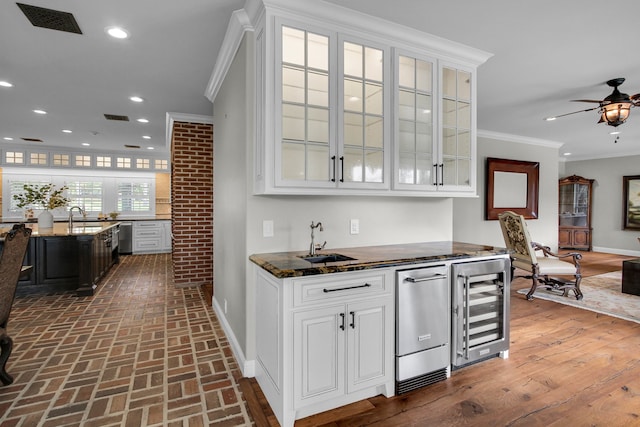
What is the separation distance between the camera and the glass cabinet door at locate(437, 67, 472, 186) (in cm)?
296

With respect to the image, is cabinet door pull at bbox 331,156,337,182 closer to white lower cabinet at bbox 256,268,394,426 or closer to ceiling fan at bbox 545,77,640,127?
white lower cabinet at bbox 256,268,394,426

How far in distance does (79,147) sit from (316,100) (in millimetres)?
8182

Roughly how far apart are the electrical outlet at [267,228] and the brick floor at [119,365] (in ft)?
3.56

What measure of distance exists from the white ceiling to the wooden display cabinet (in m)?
4.14

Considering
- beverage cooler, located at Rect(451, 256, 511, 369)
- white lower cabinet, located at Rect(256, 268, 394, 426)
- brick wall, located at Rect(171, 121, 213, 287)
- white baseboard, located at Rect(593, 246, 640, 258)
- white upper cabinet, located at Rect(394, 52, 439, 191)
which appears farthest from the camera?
white baseboard, located at Rect(593, 246, 640, 258)

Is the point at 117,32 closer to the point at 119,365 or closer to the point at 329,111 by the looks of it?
the point at 329,111

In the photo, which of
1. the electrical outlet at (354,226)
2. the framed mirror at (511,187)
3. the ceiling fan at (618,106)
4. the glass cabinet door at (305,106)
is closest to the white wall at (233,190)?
the glass cabinet door at (305,106)

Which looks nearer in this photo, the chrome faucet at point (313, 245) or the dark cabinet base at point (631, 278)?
the chrome faucet at point (313, 245)

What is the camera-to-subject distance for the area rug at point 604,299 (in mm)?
4029

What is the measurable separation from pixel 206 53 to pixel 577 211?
1021cm

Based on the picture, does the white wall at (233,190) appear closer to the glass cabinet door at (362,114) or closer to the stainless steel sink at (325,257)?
the stainless steel sink at (325,257)

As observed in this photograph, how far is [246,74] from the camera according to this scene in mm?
2492

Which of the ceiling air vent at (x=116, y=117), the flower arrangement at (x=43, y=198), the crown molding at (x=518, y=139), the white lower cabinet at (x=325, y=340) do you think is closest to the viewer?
the white lower cabinet at (x=325, y=340)

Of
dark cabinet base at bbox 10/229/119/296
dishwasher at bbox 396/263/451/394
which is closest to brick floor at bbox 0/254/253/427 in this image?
dark cabinet base at bbox 10/229/119/296
